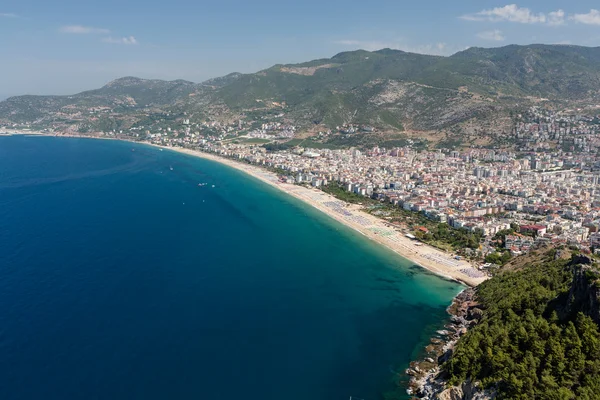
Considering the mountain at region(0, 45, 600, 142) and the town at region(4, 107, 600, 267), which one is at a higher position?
the mountain at region(0, 45, 600, 142)

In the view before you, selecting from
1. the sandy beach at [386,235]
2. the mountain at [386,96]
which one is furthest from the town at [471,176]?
the mountain at [386,96]

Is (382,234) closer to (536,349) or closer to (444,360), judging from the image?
(444,360)

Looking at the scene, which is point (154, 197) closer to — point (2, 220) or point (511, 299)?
point (2, 220)

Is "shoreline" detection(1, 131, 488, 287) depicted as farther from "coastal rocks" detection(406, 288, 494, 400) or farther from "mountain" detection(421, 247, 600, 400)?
"mountain" detection(421, 247, 600, 400)

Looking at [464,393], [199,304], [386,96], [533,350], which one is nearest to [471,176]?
[533,350]

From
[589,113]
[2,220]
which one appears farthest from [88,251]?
[589,113]

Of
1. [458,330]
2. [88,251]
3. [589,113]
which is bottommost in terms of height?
[458,330]

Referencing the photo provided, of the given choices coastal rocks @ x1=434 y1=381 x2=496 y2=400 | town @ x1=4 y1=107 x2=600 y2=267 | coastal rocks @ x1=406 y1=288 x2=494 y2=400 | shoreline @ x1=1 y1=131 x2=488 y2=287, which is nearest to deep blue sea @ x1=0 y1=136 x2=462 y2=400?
coastal rocks @ x1=406 y1=288 x2=494 y2=400
